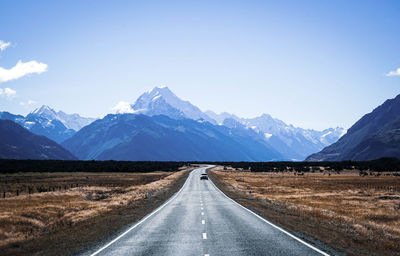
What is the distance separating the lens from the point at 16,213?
27.2 m

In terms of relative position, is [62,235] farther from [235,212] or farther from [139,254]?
[235,212]

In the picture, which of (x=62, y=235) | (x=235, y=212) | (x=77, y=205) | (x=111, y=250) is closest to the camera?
(x=111, y=250)

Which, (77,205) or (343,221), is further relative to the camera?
(77,205)

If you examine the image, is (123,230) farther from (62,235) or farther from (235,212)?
(235,212)

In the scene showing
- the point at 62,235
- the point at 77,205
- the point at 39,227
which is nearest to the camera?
the point at 62,235

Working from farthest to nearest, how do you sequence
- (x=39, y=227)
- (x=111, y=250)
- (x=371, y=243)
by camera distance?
1. (x=39, y=227)
2. (x=371, y=243)
3. (x=111, y=250)

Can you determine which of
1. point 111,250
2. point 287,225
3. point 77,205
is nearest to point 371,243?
point 287,225

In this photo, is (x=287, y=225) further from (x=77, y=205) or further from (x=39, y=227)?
(x=77, y=205)

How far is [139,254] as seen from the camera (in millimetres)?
13016

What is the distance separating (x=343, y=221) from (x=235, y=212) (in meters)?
7.61

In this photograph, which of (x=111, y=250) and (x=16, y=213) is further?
(x=16, y=213)

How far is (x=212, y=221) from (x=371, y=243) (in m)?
9.16

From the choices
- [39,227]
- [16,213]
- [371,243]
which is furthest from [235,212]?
[16,213]

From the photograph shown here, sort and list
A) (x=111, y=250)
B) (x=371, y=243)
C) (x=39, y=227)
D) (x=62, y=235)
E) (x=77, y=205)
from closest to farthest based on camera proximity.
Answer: (x=111, y=250)
(x=371, y=243)
(x=62, y=235)
(x=39, y=227)
(x=77, y=205)
